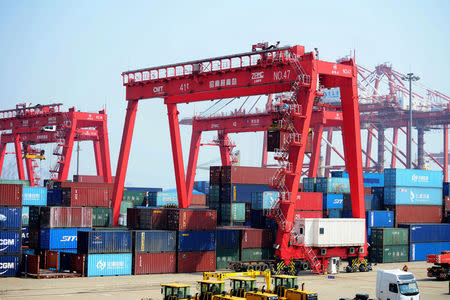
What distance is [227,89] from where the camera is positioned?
47.8m

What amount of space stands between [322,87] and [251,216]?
13479 mm

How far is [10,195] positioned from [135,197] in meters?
29.9

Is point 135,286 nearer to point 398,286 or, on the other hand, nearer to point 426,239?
point 398,286

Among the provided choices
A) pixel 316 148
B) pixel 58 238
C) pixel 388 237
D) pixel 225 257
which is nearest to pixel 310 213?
pixel 388 237

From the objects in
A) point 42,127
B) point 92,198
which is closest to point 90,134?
point 42,127

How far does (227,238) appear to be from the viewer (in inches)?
1884

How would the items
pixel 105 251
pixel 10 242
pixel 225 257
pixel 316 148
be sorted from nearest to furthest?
pixel 10 242, pixel 105 251, pixel 225 257, pixel 316 148

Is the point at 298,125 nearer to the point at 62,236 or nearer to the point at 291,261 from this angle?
the point at 291,261

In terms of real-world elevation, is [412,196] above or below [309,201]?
above

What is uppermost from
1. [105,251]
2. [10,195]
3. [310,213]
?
[10,195]

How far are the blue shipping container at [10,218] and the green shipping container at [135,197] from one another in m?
28.0

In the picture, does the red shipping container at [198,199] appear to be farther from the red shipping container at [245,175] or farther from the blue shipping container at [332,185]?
the blue shipping container at [332,185]

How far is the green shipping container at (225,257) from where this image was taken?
47.6 metres

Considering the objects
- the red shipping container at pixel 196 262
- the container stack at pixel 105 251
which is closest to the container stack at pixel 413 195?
the red shipping container at pixel 196 262
